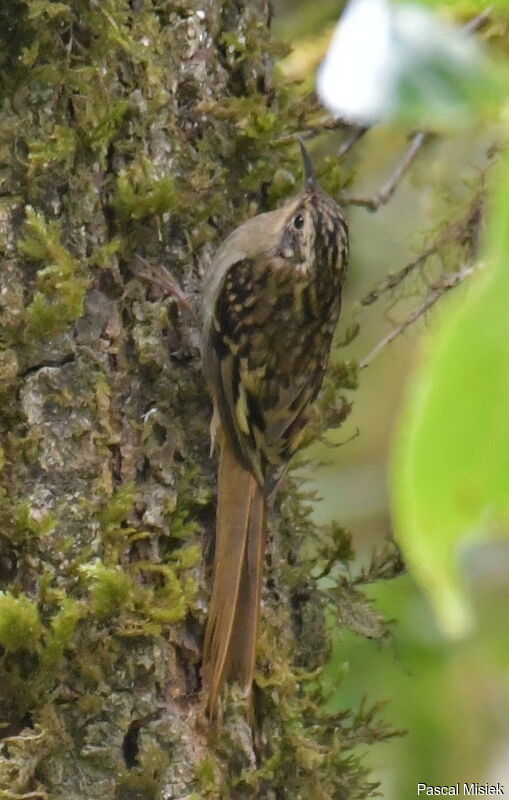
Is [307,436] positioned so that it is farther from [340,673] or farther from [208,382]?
[340,673]

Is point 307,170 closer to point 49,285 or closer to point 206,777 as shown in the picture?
point 49,285

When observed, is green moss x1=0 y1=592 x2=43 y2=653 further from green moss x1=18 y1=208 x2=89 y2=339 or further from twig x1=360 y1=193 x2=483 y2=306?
twig x1=360 y1=193 x2=483 y2=306

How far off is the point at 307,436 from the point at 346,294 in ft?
5.38

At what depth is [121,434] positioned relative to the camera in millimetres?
2396

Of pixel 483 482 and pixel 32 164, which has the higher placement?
pixel 32 164

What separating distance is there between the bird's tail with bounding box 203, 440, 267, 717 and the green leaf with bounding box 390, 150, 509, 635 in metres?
1.76

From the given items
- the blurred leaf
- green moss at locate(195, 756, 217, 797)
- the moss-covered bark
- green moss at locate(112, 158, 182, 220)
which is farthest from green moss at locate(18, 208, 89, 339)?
the blurred leaf

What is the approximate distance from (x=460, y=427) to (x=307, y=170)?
2342 millimetres

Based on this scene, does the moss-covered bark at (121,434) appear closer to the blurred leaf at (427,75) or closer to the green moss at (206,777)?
the green moss at (206,777)

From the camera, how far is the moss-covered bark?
2209 millimetres

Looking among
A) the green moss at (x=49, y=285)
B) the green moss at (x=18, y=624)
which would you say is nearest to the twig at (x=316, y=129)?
the green moss at (x=49, y=285)

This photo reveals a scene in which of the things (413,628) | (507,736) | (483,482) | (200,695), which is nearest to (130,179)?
(200,695)

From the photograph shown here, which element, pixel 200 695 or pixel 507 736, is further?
pixel 507 736

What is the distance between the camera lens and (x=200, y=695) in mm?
2342
